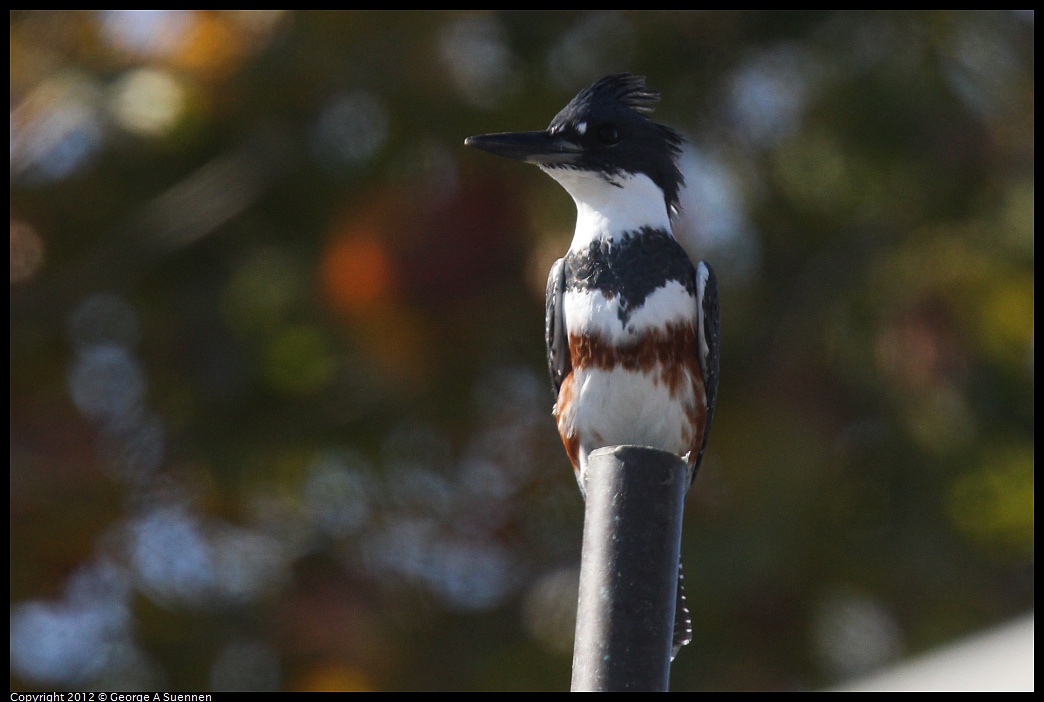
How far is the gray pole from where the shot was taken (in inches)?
93.7

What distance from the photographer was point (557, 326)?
3.53 meters

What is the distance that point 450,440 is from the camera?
5.92 meters

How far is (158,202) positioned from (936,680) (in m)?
4.82

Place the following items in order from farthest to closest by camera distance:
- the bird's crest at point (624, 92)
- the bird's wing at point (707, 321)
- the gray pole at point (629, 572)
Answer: the bird's crest at point (624, 92) → the bird's wing at point (707, 321) → the gray pole at point (629, 572)

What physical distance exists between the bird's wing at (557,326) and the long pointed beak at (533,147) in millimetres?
279

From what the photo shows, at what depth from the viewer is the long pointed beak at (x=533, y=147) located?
11.1 feet

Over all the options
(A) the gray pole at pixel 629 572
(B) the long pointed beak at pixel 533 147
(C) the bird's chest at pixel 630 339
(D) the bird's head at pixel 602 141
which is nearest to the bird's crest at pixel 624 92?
(D) the bird's head at pixel 602 141

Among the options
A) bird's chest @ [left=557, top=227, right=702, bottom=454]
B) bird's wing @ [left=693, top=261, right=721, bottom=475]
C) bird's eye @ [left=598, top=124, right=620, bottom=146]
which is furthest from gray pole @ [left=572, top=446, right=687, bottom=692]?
bird's eye @ [left=598, top=124, right=620, bottom=146]

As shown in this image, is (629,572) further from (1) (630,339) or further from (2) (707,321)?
(2) (707,321)

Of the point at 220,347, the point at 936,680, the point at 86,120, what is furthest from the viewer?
the point at 220,347

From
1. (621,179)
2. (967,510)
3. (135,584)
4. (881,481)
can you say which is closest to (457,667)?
(135,584)

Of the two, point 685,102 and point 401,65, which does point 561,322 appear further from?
point 685,102

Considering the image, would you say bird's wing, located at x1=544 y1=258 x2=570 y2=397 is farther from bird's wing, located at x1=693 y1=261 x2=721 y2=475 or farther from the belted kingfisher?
bird's wing, located at x1=693 y1=261 x2=721 y2=475

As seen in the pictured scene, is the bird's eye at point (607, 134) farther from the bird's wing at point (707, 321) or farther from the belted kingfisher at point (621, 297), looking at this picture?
the bird's wing at point (707, 321)
